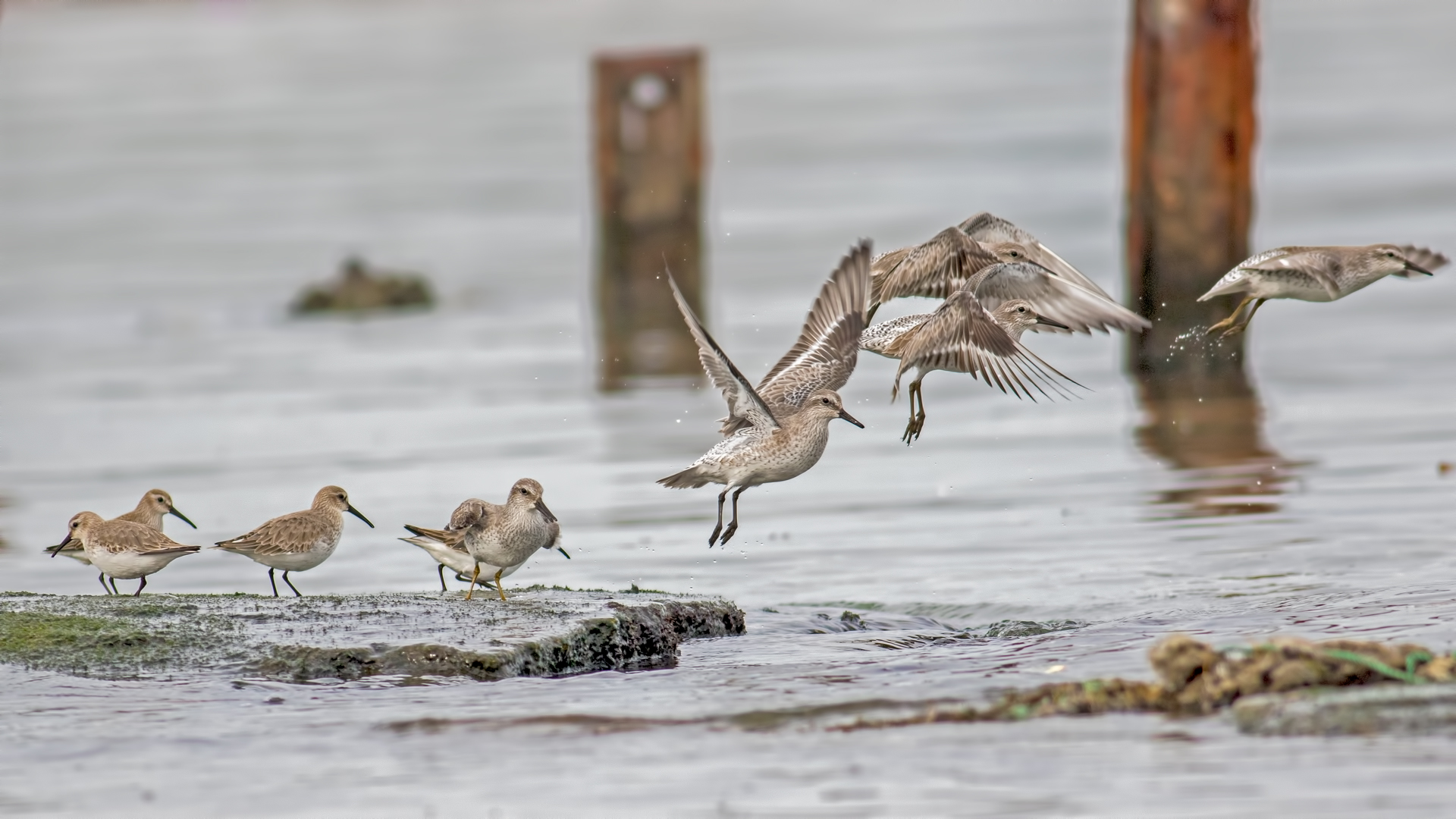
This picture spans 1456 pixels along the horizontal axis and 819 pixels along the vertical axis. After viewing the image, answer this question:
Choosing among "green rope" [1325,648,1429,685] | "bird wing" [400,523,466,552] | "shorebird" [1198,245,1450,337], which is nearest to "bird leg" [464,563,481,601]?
"bird wing" [400,523,466,552]

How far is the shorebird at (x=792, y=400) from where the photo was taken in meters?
8.79

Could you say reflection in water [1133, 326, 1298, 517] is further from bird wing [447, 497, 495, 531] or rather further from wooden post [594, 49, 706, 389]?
wooden post [594, 49, 706, 389]

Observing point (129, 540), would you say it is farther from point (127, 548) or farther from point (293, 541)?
point (293, 541)

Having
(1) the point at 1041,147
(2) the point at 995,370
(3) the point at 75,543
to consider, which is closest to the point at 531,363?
(3) the point at 75,543

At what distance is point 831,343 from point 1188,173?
635 cm

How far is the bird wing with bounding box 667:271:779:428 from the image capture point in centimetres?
820

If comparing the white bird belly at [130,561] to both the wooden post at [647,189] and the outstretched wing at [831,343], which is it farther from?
the wooden post at [647,189]

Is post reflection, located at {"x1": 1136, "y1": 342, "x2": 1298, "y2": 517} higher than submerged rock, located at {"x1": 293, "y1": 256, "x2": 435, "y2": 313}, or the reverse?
submerged rock, located at {"x1": 293, "y1": 256, "x2": 435, "y2": 313}

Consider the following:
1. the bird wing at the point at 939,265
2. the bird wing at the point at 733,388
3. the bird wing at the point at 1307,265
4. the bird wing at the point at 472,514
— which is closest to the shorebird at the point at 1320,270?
the bird wing at the point at 1307,265

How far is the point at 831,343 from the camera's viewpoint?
370 inches

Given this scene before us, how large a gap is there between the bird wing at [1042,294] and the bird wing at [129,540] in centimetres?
362

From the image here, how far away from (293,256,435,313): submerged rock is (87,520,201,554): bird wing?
13371 millimetres

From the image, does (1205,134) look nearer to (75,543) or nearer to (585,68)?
(75,543)

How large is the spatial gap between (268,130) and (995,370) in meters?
39.2
